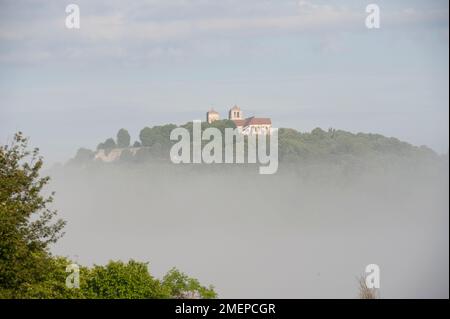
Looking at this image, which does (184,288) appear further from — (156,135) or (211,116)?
(156,135)

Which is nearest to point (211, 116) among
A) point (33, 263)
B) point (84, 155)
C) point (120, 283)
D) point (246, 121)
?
point (246, 121)

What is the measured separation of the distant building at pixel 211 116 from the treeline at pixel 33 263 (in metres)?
89.3

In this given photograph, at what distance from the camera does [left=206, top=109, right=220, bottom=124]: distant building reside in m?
133

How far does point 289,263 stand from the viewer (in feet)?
524

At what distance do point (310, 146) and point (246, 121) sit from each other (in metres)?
26.8

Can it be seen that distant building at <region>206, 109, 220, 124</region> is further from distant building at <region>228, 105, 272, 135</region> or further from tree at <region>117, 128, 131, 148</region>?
tree at <region>117, 128, 131, 148</region>

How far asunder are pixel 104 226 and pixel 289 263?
30280 millimetres

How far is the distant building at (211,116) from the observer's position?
13300 cm

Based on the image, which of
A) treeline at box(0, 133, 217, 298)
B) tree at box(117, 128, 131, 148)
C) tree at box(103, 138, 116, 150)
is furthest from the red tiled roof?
treeline at box(0, 133, 217, 298)

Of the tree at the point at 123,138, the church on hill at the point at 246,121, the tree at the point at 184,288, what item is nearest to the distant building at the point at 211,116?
the church on hill at the point at 246,121

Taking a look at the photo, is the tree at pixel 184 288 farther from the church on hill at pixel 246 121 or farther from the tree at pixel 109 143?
the tree at pixel 109 143

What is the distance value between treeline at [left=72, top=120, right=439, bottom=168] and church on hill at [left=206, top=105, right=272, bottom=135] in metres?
1.06

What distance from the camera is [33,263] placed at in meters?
36.6
